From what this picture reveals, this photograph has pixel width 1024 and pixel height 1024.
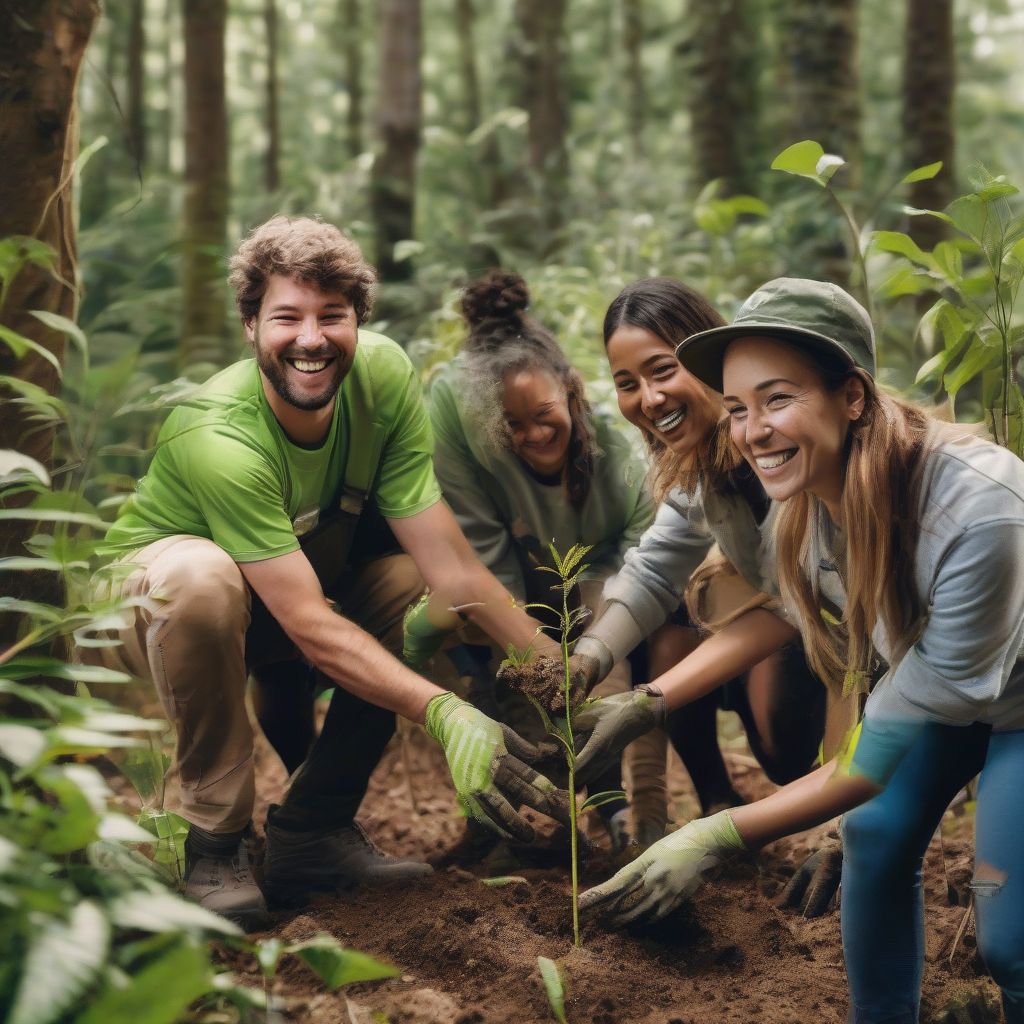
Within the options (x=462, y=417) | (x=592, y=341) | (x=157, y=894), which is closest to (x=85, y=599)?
(x=157, y=894)

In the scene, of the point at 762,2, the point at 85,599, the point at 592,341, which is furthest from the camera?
the point at 762,2

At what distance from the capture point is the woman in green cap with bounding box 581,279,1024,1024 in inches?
85.6

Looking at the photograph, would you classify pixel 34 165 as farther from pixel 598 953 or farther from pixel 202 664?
pixel 598 953

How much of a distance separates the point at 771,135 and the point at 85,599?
33.9ft

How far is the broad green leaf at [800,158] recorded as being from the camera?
2783 millimetres

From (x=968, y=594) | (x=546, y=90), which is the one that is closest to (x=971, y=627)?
(x=968, y=594)

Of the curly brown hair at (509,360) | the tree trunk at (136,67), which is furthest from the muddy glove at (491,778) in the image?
the tree trunk at (136,67)

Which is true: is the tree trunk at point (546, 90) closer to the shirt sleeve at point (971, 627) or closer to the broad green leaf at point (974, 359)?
the broad green leaf at point (974, 359)

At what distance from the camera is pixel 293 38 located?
22.9 m

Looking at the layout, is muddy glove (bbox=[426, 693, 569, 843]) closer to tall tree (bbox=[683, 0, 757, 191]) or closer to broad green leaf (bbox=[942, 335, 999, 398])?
broad green leaf (bbox=[942, 335, 999, 398])

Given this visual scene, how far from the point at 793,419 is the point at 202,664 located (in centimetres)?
156

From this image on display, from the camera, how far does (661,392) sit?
3.09 m

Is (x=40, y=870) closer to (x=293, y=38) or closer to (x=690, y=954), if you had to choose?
(x=690, y=954)

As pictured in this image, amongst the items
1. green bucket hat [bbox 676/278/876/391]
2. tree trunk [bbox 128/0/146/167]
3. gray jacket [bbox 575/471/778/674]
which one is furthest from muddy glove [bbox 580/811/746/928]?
tree trunk [bbox 128/0/146/167]
